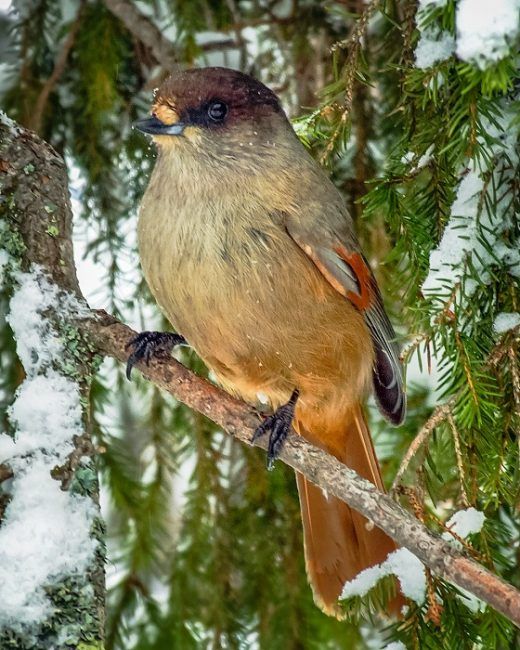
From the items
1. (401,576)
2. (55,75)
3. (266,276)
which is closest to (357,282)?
(266,276)

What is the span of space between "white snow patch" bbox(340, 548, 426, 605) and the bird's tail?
0.50m

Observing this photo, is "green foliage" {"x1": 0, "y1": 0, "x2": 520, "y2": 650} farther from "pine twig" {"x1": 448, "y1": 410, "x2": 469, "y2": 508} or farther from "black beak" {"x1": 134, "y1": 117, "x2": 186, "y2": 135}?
"black beak" {"x1": 134, "y1": 117, "x2": 186, "y2": 135}

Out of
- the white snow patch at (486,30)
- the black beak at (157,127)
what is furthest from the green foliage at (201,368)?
the white snow patch at (486,30)

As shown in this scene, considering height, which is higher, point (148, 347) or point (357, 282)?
point (357, 282)

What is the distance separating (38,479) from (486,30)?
1.28 metres

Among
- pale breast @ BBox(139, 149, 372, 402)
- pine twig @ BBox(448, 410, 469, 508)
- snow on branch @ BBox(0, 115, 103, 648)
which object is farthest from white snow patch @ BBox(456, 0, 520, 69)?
snow on branch @ BBox(0, 115, 103, 648)

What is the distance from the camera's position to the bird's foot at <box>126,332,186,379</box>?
2.66 metres

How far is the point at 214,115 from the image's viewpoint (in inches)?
115

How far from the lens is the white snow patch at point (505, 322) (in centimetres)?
214

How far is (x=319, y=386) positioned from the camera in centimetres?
301

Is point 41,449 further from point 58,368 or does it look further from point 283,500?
point 283,500

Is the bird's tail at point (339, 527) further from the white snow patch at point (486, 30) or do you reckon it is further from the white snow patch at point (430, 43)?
the white snow patch at point (486, 30)

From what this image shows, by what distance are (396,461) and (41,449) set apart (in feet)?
4.74

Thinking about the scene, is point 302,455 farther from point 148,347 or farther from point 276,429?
point 148,347
